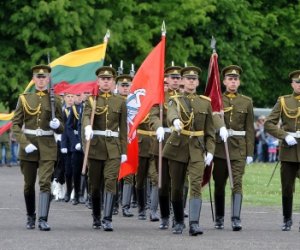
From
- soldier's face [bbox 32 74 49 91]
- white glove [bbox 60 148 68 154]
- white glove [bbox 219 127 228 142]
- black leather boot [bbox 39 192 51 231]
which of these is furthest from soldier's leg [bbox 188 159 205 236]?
white glove [bbox 60 148 68 154]

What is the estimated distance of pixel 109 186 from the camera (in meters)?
16.5

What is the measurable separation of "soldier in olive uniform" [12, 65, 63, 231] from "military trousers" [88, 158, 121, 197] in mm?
506

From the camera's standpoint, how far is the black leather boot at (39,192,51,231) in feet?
53.4

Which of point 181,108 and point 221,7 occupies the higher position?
point 221,7

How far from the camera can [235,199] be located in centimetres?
1697

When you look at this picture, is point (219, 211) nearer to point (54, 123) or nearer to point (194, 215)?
point (194, 215)

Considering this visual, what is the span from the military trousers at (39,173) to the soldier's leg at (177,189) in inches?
63.1

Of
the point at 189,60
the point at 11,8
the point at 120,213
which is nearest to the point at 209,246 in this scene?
the point at 120,213

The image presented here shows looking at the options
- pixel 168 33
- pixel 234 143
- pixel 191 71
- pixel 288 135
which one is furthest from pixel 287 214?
pixel 168 33

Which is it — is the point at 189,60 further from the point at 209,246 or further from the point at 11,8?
the point at 209,246

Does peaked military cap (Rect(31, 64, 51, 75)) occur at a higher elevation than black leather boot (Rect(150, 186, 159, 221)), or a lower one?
higher

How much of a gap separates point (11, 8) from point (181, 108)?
27585 mm

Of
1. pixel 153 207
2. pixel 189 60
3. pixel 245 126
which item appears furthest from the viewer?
pixel 189 60

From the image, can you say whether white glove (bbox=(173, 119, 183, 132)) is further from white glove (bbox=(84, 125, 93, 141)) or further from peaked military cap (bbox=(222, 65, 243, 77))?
peaked military cap (bbox=(222, 65, 243, 77))
